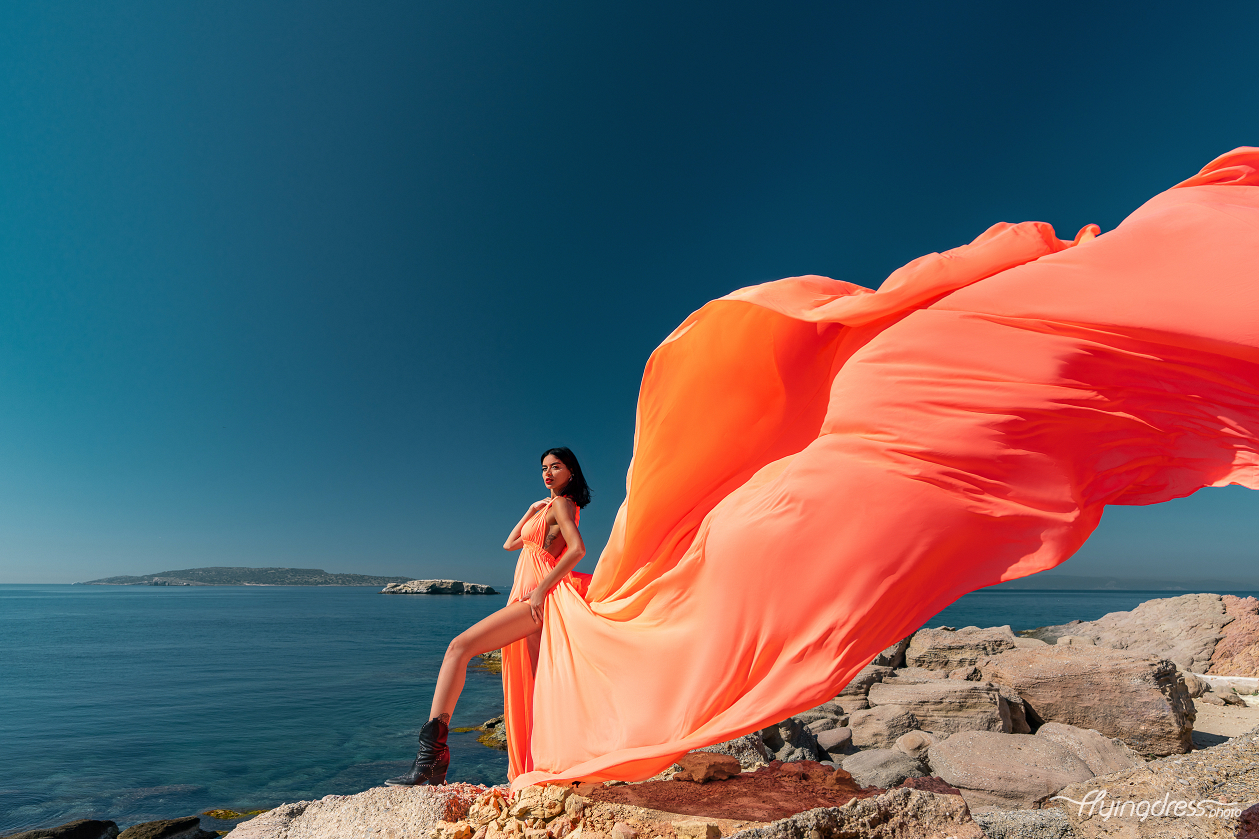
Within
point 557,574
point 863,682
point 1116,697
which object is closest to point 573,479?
point 557,574

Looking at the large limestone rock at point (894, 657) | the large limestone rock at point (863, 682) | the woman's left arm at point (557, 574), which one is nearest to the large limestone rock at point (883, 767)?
the large limestone rock at point (863, 682)

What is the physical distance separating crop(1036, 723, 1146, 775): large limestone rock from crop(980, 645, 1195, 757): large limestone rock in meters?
1.22

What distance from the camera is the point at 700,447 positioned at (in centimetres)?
404

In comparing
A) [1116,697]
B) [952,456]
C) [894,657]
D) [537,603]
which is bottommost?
[894,657]

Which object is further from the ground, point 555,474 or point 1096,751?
point 555,474

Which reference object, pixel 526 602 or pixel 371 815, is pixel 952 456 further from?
pixel 371 815

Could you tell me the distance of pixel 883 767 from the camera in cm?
610

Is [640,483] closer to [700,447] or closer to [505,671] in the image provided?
[700,447]

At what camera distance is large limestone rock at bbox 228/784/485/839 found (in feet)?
10.4

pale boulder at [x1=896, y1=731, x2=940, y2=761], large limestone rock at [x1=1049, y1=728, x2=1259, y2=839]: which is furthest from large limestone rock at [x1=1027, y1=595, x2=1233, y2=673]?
large limestone rock at [x1=1049, y1=728, x2=1259, y2=839]

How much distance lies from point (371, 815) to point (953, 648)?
1111 centimetres

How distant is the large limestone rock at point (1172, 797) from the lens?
2707 millimetres

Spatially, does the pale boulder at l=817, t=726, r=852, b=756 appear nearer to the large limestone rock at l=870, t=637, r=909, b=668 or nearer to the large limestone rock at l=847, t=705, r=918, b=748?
the large limestone rock at l=847, t=705, r=918, b=748

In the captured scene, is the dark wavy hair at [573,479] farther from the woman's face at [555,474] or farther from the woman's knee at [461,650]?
the woman's knee at [461,650]
